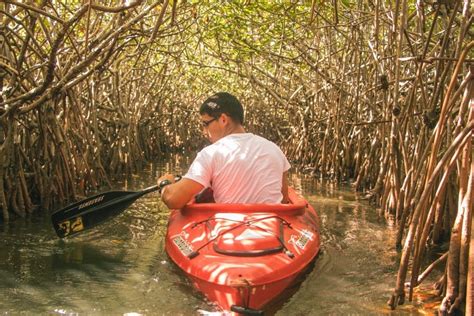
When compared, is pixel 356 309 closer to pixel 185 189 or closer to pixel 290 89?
pixel 185 189

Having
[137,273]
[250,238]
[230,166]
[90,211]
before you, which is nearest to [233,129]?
[230,166]

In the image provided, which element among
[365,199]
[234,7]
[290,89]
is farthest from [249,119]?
[365,199]

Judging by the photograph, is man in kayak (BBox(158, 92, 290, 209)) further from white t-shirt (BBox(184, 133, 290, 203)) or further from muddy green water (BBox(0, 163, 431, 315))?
muddy green water (BBox(0, 163, 431, 315))

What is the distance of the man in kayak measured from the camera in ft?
12.3

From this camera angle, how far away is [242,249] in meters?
3.22

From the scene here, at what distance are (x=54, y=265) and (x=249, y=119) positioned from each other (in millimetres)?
14597

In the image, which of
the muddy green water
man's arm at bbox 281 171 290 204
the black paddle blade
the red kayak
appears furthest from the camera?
the black paddle blade

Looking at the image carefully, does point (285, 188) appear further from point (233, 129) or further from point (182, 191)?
point (182, 191)

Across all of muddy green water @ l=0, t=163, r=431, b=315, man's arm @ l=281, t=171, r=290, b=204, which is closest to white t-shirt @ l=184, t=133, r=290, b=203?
man's arm @ l=281, t=171, r=290, b=204

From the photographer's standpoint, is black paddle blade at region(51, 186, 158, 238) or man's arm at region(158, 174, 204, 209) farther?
black paddle blade at region(51, 186, 158, 238)

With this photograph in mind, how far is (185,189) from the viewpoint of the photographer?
3715 mm

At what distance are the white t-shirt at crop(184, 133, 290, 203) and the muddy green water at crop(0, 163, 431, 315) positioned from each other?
62 centimetres

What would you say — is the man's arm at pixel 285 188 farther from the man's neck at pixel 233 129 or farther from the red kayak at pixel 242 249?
the man's neck at pixel 233 129

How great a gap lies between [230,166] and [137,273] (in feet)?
3.30
